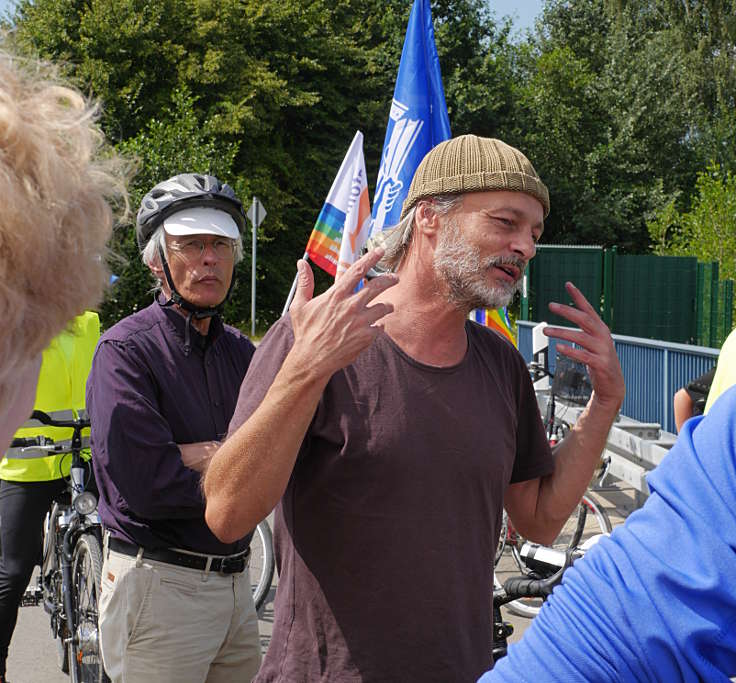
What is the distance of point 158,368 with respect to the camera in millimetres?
3160

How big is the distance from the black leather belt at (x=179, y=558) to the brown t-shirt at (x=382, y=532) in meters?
0.93

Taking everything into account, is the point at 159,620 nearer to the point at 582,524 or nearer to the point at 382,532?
the point at 382,532

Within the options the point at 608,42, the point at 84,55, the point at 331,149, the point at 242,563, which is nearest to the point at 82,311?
the point at 242,563

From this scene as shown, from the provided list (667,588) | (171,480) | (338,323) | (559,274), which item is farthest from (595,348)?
(559,274)

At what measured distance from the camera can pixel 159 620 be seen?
3035 mm

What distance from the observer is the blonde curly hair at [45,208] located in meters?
1.06

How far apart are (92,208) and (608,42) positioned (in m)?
51.0

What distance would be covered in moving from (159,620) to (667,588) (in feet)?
7.57

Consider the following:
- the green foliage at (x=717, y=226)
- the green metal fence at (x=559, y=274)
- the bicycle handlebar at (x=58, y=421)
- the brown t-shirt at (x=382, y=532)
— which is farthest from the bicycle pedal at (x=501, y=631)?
the green foliage at (x=717, y=226)

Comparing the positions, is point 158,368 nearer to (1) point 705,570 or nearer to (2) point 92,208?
(2) point 92,208

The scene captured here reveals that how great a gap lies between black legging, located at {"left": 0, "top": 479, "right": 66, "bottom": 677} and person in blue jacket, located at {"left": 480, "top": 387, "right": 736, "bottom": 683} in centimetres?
389

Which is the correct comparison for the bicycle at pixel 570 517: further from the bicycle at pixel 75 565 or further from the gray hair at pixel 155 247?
the gray hair at pixel 155 247

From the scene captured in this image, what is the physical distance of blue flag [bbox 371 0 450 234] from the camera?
6363 mm

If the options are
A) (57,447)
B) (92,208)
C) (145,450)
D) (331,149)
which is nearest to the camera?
(92,208)
